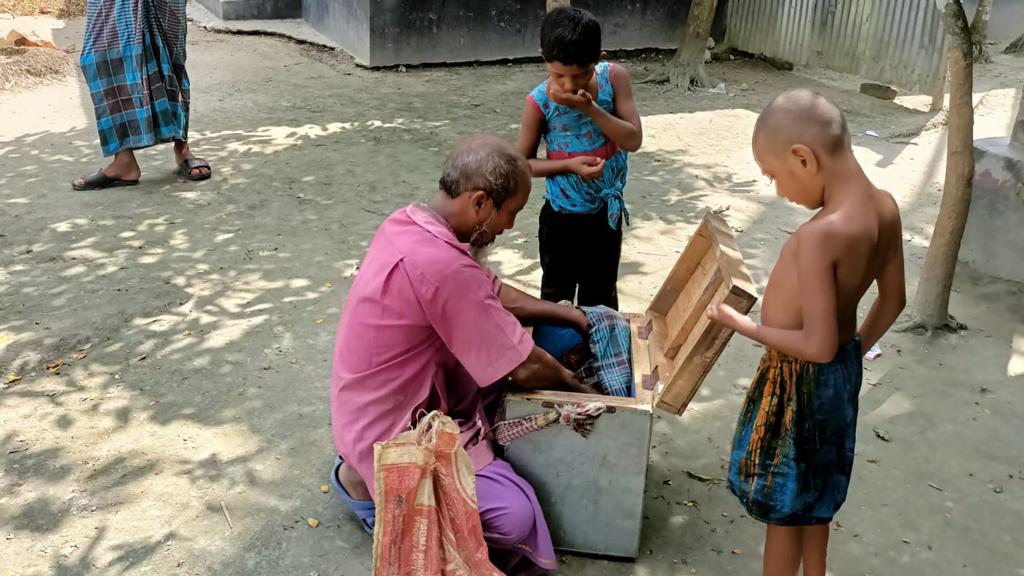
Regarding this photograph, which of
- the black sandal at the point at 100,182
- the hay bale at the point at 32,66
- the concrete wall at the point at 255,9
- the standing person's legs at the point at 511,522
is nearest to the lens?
the standing person's legs at the point at 511,522

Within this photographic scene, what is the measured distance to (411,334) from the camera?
2.47 m

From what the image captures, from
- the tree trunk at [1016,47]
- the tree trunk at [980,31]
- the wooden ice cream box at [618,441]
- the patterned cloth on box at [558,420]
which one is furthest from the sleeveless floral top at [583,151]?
the tree trunk at [1016,47]

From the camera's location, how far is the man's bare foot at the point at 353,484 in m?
2.76

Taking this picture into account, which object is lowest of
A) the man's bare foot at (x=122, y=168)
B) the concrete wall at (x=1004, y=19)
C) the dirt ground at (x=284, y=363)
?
the dirt ground at (x=284, y=363)

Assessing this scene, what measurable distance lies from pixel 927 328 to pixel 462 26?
728 centimetres

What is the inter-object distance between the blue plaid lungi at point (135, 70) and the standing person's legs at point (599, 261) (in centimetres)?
379

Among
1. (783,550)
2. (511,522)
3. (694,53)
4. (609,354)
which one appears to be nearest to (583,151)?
(609,354)

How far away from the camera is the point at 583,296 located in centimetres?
368

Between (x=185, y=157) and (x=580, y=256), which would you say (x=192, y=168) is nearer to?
(x=185, y=157)

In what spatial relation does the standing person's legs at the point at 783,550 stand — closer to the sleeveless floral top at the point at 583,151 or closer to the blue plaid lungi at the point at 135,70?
the sleeveless floral top at the point at 583,151

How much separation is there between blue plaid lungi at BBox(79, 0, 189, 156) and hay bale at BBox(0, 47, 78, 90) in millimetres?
3213

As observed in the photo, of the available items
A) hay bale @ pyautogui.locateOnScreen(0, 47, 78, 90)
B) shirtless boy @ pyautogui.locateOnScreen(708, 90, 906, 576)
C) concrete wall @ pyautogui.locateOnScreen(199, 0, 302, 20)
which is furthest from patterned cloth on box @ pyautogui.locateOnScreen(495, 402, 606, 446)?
concrete wall @ pyautogui.locateOnScreen(199, 0, 302, 20)

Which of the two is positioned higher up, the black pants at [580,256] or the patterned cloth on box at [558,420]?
the black pants at [580,256]

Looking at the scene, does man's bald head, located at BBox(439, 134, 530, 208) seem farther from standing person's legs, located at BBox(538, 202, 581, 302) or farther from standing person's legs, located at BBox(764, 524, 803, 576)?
standing person's legs, located at BBox(764, 524, 803, 576)
